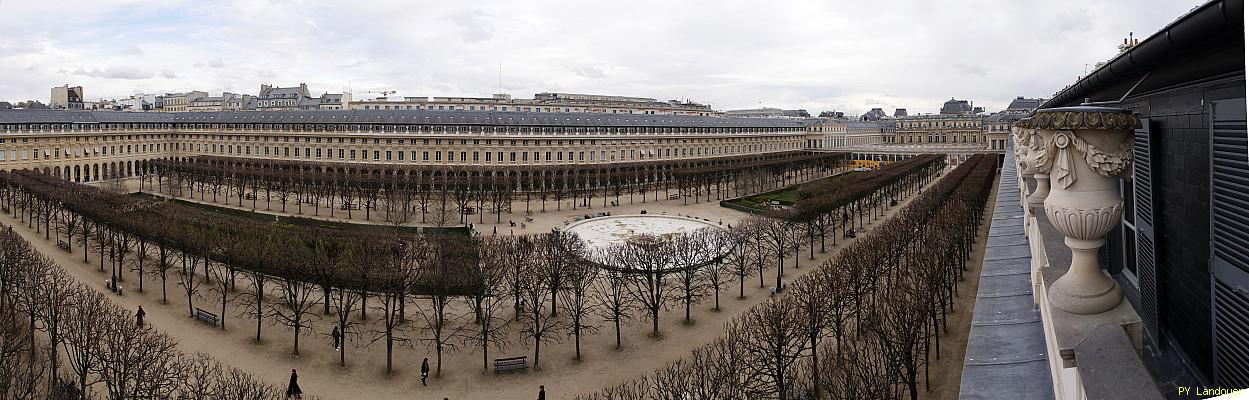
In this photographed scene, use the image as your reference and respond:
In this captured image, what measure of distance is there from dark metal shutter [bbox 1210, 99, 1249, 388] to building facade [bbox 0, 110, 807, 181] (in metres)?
79.1

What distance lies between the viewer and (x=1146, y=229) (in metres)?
7.58

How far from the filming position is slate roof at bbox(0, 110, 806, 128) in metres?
84.2

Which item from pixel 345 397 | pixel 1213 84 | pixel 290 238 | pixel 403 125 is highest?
pixel 403 125

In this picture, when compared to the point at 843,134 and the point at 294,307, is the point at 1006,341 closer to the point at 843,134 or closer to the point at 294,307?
the point at 294,307

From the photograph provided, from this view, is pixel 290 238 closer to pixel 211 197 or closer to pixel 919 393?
pixel 919 393

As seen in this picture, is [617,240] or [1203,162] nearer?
[1203,162]

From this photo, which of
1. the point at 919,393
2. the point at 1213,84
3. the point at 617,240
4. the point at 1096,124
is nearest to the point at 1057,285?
the point at 1096,124

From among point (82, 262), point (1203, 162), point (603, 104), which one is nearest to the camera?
point (1203, 162)

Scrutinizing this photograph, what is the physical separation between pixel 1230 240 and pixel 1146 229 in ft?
8.89

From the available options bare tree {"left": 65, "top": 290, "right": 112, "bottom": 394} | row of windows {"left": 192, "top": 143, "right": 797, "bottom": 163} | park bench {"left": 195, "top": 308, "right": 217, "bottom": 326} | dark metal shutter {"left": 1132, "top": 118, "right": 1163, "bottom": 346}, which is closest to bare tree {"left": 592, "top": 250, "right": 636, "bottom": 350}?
park bench {"left": 195, "top": 308, "right": 217, "bottom": 326}

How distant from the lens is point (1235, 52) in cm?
440

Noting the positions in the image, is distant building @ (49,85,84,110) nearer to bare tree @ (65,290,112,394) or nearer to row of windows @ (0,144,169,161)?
row of windows @ (0,144,169,161)

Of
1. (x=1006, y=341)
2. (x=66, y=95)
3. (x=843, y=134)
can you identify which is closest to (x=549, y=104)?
(x=843, y=134)

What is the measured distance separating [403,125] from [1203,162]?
8589 centimetres
